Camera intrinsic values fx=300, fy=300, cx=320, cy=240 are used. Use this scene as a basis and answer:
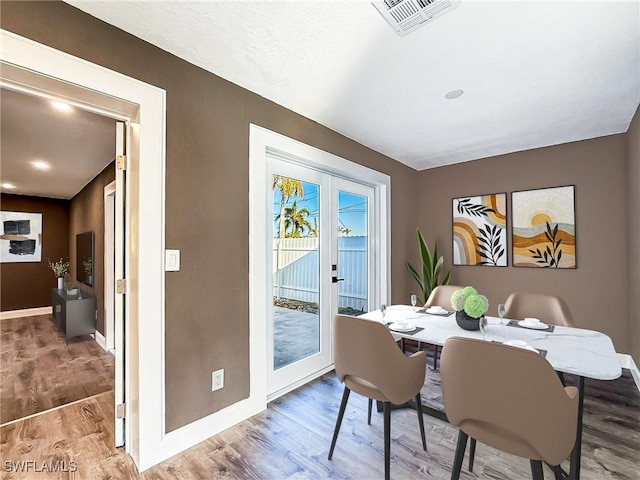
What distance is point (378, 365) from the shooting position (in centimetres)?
158

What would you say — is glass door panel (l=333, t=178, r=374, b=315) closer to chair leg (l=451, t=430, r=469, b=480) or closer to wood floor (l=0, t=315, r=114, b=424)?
chair leg (l=451, t=430, r=469, b=480)

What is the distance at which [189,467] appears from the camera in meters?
1.72

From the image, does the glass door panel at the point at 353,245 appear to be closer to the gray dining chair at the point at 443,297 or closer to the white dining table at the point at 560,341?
the gray dining chair at the point at 443,297

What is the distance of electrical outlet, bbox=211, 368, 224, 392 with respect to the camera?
6.64 ft

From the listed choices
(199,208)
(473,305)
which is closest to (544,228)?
(473,305)

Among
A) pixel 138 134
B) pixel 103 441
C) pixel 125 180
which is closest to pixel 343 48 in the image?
pixel 138 134

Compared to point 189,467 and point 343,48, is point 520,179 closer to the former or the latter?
point 343,48

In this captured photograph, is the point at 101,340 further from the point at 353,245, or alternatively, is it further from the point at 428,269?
the point at 428,269

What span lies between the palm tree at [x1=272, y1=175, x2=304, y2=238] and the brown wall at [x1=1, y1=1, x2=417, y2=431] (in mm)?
470

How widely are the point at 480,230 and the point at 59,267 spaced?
7.51 m

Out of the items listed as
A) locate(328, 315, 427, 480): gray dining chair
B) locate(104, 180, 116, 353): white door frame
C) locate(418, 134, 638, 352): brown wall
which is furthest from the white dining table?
locate(104, 180, 116, 353): white door frame

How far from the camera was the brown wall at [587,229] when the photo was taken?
3.15 metres

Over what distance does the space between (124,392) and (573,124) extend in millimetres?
4410

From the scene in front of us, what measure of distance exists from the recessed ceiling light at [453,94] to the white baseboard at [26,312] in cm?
798
